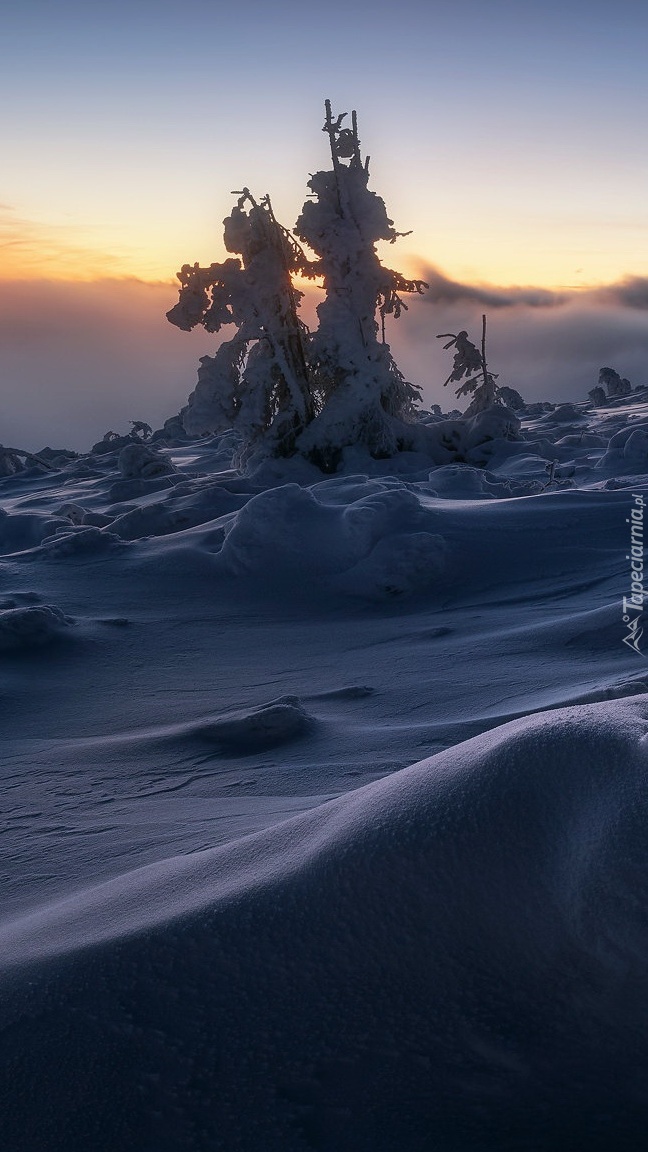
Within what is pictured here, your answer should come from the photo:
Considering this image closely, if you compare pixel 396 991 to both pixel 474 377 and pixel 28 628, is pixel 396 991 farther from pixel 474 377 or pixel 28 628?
pixel 474 377

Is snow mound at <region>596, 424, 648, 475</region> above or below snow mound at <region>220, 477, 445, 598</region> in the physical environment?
above

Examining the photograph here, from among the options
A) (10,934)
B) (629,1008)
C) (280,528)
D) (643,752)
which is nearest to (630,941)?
(629,1008)

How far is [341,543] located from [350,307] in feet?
19.9

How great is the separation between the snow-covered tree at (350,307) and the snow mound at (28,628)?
6.74m

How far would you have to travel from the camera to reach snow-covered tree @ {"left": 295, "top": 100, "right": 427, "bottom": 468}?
10125mm

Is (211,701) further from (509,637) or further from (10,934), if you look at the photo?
(10,934)

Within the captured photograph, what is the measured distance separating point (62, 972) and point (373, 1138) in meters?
0.44

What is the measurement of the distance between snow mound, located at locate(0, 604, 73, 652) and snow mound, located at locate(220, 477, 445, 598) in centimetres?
135

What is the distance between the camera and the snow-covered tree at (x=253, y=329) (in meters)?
9.83

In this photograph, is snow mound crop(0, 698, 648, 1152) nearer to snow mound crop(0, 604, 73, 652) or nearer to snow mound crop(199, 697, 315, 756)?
snow mound crop(199, 697, 315, 756)

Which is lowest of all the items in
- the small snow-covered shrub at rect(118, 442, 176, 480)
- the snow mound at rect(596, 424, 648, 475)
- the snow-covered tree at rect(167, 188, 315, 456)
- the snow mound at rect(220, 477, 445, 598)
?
the snow mound at rect(220, 477, 445, 598)

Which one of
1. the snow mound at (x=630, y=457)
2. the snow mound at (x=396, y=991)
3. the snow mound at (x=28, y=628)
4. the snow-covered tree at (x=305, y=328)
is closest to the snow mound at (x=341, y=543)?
the snow mound at (x=28, y=628)

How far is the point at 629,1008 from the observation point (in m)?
1.04

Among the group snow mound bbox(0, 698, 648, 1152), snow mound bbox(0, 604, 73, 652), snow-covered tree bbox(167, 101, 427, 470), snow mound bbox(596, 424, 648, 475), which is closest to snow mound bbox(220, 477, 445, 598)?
snow mound bbox(0, 604, 73, 652)
